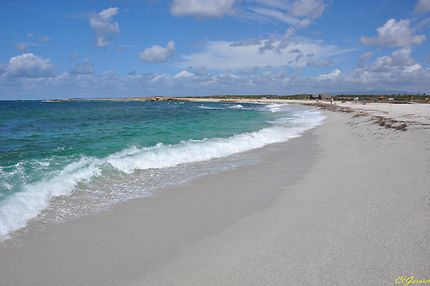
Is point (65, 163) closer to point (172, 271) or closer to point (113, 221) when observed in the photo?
point (113, 221)

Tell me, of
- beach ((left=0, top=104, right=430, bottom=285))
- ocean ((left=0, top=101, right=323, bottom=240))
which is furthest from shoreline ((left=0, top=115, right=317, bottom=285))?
ocean ((left=0, top=101, right=323, bottom=240))

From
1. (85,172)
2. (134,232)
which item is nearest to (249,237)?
(134,232)

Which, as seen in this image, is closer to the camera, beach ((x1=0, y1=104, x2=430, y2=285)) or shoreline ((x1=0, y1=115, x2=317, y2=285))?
beach ((x1=0, y1=104, x2=430, y2=285))

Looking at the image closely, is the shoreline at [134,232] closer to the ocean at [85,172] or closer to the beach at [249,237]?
the beach at [249,237]

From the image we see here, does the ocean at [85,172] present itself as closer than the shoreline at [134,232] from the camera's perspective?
No

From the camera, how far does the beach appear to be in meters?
3.75

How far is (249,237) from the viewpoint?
16.0 feet

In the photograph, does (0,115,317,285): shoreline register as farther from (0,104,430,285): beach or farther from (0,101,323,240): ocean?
(0,101,323,240): ocean

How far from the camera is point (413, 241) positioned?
4055 millimetres

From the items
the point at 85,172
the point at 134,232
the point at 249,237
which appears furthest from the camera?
the point at 85,172

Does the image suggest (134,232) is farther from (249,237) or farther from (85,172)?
(85,172)

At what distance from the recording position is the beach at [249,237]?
3754 millimetres

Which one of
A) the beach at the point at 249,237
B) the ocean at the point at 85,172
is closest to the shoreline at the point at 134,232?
the beach at the point at 249,237

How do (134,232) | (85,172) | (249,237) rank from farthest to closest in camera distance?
(85,172) → (134,232) → (249,237)
